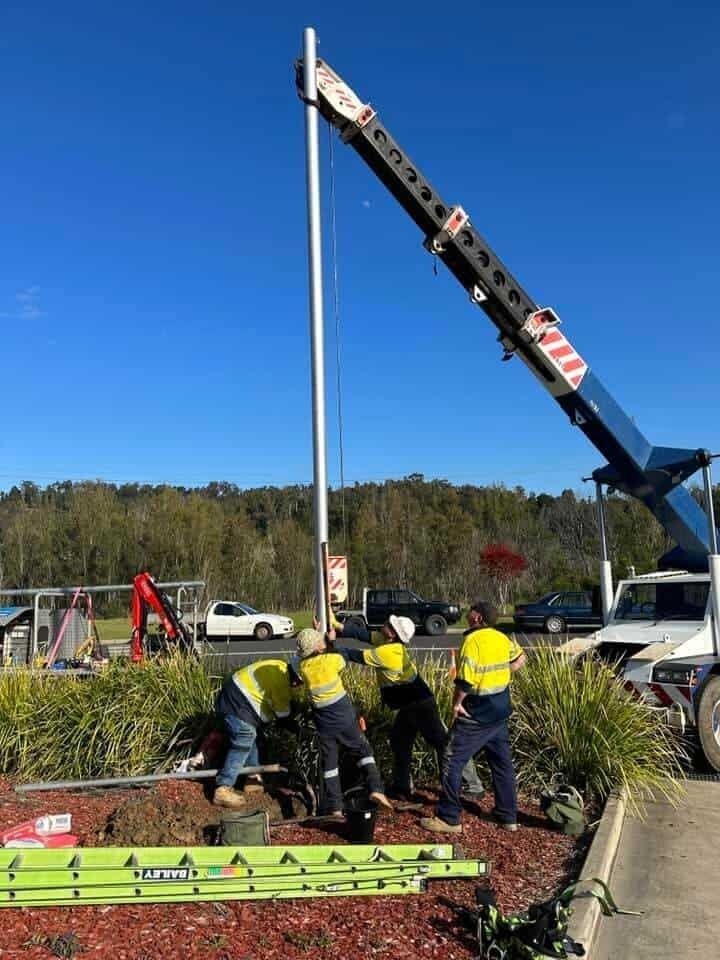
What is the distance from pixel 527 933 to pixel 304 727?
3357 millimetres

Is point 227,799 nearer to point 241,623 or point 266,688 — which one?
point 266,688

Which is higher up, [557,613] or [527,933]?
[557,613]

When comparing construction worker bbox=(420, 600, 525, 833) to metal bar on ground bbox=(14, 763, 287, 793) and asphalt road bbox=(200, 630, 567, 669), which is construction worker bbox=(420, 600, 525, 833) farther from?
asphalt road bbox=(200, 630, 567, 669)

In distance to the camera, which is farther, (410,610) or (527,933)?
(410,610)

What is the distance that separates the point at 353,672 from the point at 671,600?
401 cm

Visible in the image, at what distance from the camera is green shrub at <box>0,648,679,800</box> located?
6.86 meters

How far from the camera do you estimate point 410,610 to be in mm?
28719

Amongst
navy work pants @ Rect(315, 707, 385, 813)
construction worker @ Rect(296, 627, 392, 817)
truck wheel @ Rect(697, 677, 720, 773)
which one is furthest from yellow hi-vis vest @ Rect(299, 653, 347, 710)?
truck wheel @ Rect(697, 677, 720, 773)

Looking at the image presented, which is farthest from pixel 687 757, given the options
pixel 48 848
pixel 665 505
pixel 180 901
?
pixel 48 848

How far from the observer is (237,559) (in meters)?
48.9

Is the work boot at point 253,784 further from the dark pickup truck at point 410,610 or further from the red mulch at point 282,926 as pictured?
the dark pickup truck at point 410,610

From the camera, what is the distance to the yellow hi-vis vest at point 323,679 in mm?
6152

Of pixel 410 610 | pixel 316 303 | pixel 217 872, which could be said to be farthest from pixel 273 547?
pixel 217 872

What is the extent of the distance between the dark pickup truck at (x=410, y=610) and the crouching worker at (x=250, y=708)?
70.5ft
